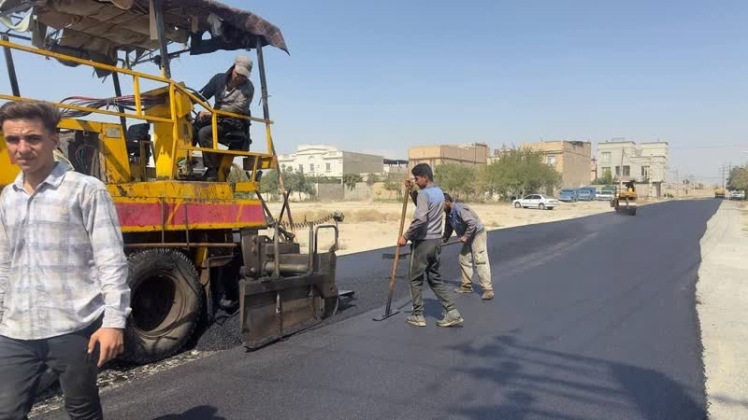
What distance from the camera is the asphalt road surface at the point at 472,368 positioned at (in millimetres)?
3719

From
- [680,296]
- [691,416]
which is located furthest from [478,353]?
[680,296]

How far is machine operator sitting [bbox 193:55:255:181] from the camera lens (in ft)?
17.8

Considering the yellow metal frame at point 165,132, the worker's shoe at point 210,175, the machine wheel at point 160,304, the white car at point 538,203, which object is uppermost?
the yellow metal frame at point 165,132

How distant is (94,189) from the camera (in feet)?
7.40

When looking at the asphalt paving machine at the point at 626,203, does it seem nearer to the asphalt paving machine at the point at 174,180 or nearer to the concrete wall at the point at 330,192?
the asphalt paving machine at the point at 174,180

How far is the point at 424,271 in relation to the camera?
6.08 meters

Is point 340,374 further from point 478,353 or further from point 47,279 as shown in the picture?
point 47,279

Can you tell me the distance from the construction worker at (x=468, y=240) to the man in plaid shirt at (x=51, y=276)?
18.9ft

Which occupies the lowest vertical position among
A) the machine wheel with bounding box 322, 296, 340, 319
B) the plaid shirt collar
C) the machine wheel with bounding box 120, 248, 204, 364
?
the machine wheel with bounding box 322, 296, 340, 319

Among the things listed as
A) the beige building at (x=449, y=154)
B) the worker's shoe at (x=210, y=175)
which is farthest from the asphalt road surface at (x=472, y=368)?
the beige building at (x=449, y=154)

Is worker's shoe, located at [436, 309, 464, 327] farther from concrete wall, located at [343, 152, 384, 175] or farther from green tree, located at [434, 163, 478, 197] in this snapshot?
concrete wall, located at [343, 152, 384, 175]

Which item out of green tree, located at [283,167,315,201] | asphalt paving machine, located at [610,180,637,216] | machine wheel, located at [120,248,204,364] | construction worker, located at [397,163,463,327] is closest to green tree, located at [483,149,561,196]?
green tree, located at [283,167,315,201]

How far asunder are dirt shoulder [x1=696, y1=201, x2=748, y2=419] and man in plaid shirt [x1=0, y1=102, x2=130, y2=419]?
3.79m

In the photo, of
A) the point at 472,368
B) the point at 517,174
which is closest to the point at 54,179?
the point at 472,368
